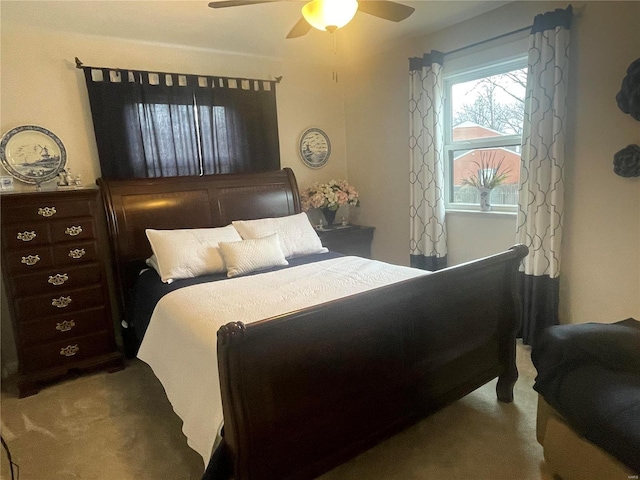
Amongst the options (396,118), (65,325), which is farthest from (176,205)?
(396,118)

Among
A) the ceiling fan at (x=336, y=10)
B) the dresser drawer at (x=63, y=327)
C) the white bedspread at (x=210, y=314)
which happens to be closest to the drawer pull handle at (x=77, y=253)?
the dresser drawer at (x=63, y=327)

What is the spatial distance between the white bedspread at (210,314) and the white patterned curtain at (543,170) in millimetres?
996

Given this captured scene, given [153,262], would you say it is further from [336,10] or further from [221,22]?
[336,10]

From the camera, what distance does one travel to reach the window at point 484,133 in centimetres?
303

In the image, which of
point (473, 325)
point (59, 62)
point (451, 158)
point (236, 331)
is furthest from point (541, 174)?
point (59, 62)

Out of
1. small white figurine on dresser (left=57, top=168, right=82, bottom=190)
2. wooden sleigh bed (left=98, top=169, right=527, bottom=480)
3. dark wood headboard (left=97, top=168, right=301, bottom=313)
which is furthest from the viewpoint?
dark wood headboard (left=97, top=168, right=301, bottom=313)

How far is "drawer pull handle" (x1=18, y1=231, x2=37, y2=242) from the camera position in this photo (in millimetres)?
2529

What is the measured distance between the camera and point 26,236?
2545 millimetres

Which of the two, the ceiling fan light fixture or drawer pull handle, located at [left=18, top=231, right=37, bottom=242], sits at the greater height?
the ceiling fan light fixture

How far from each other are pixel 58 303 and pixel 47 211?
24.7 inches

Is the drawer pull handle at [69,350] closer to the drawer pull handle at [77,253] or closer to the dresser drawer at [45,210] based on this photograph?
the drawer pull handle at [77,253]

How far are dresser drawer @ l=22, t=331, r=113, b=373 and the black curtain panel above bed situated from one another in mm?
1263

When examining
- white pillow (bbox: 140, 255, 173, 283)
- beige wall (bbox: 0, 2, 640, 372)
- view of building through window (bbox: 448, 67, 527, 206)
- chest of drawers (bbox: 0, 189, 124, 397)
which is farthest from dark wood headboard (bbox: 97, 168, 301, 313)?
view of building through window (bbox: 448, 67, 527, 206)

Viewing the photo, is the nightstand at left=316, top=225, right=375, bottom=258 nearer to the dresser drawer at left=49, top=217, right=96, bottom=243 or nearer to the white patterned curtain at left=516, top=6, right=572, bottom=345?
the white patterned curtain at left=516, top=6, right=572, bottom=345
